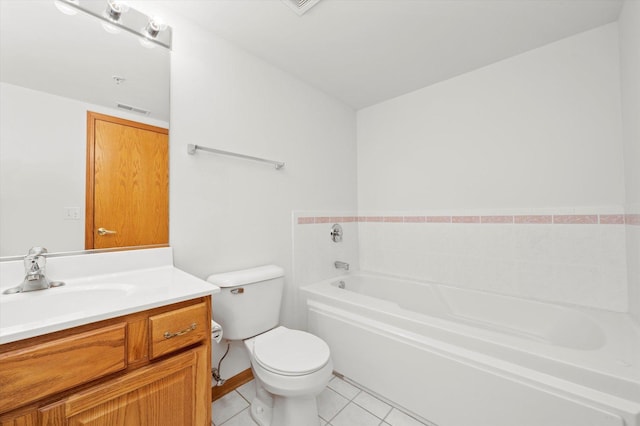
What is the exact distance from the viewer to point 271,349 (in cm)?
132

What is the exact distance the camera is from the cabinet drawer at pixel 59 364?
0.64 m

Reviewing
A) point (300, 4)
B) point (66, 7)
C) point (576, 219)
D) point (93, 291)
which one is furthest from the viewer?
point (576, 219)

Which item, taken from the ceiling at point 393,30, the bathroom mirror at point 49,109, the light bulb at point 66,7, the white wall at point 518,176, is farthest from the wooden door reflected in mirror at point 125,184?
the white wall at point 518,176

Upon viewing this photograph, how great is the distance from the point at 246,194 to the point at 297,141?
651 mm

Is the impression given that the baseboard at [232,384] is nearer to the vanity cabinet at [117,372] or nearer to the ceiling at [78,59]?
the vanity cabinet at [117,372]

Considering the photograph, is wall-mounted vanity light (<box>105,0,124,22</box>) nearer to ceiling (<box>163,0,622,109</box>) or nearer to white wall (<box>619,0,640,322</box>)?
ceiling (<box>163,0,622,109</box>)

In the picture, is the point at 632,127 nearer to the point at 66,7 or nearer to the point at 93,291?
the point at 93,291

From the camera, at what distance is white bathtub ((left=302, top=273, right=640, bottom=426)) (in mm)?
970

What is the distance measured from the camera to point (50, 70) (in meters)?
1.11

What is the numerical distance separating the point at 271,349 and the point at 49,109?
1.47 metres

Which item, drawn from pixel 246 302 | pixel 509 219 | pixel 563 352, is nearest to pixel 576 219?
pixel 509 219

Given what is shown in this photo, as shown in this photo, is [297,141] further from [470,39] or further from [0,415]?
[0,415]

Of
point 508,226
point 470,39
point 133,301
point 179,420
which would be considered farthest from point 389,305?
point 470,39

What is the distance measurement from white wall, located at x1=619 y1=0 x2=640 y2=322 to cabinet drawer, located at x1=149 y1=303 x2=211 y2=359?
2.06m
